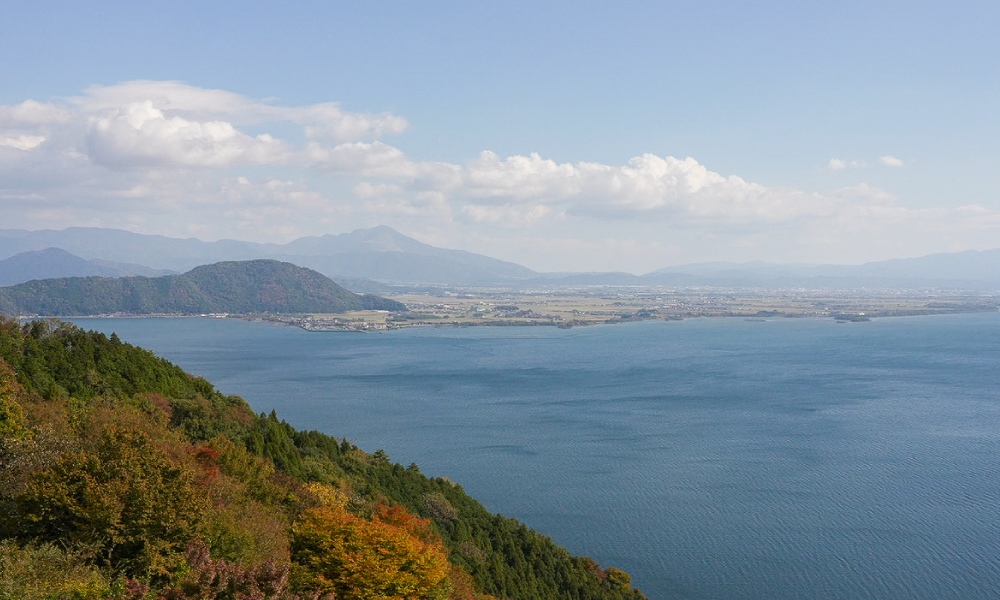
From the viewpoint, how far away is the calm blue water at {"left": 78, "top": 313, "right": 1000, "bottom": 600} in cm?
2730

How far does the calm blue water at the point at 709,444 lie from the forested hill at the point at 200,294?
56.1 metres

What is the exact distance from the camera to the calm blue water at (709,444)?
27297 mm

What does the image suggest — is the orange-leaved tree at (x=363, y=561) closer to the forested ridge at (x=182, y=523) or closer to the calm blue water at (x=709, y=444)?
the forested ridge at (x=182, y=523)

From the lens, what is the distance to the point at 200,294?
5984 inches

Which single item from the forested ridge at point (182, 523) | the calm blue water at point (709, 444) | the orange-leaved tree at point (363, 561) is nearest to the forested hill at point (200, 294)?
the calm blue water at point (709, 444)

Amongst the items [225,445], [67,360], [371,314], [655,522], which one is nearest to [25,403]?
[225,445]

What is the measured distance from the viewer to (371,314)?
485ft

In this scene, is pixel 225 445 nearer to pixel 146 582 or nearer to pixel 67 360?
pixel 146 582

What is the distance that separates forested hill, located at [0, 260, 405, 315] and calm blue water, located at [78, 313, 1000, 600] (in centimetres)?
5608

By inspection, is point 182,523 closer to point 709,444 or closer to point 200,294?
point 709,444

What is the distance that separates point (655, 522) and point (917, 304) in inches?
6635

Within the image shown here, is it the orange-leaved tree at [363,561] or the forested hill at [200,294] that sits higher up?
the forested hill at [200,294]

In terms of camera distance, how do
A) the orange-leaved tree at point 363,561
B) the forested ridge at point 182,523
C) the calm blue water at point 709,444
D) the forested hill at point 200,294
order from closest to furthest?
the forested ridge at point 182,523 → the orange-leaved tree at point 363,561 → the calm blue water at point 709,444 → the forested hill at point 200,294

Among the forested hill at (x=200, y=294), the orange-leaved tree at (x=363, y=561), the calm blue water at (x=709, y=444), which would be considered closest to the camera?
the orange-leaved tree at (x=363, y=561)
